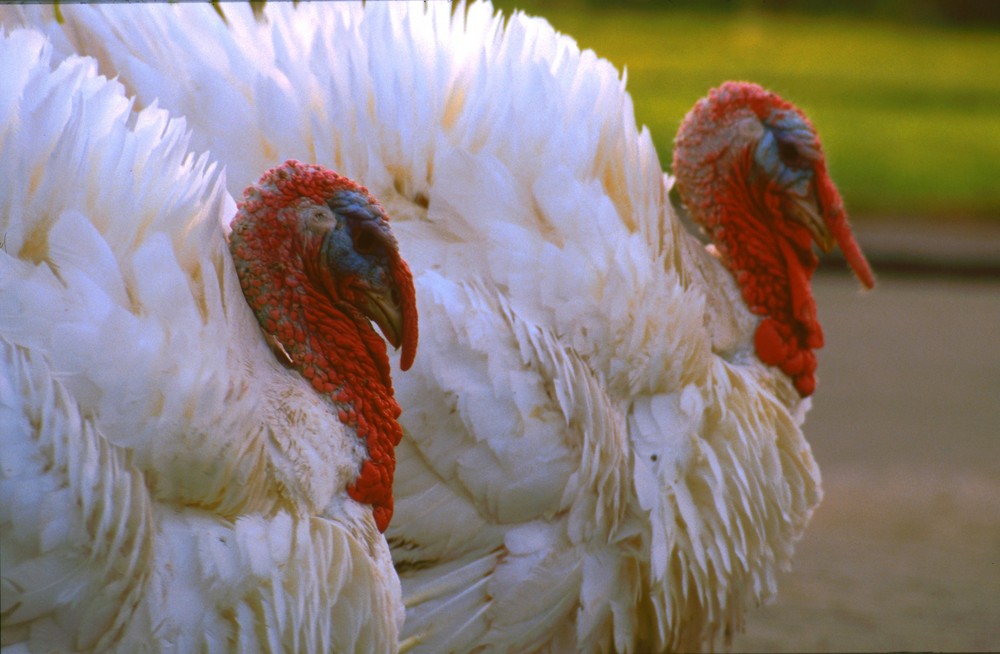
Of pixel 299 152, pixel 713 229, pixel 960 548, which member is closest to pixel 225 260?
pixel 299 152

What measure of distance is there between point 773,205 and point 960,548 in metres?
2.52

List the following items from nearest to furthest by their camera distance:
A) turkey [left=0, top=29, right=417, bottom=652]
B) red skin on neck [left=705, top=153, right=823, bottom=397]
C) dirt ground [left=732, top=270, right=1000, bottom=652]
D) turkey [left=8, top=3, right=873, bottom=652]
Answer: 1. turkey [left=0, top=29, right=417, bottom=652]
2. turkey [left=8, top=3, right=873, bottom=652]
3. red skin on neck [left=705, top=153, right=823, bottom=397]
4. dirt ground [left=732, top=270, right=1000, bottom=652]

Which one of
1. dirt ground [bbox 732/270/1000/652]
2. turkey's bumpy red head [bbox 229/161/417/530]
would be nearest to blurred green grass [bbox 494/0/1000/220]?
dirt ground [bbox 732/270/1000/652]

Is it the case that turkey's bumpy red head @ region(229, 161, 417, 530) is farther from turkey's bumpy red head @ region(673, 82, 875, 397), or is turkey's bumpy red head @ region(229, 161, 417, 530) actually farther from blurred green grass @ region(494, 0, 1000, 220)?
blurred green grass @ region(494, 0, 1000, 220)

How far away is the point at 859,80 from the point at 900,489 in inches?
467

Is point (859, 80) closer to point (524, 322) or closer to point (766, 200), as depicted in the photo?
point (766, 200)

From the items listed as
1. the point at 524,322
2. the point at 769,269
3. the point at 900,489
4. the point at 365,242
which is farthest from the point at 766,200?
the point at 900,489

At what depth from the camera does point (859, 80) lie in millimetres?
17609

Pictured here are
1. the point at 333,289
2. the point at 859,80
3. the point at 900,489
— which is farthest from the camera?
the point at 859,80

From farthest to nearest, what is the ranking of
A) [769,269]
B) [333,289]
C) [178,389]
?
[769,269] → [333,289] → [178,389]

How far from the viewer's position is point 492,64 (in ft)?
11.5

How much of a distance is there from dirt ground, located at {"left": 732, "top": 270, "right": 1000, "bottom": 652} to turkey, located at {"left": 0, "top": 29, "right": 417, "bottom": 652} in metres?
2.39

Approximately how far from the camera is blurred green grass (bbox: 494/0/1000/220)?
13375 millimetres

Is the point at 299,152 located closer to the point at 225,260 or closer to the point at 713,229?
the point at 225,260
